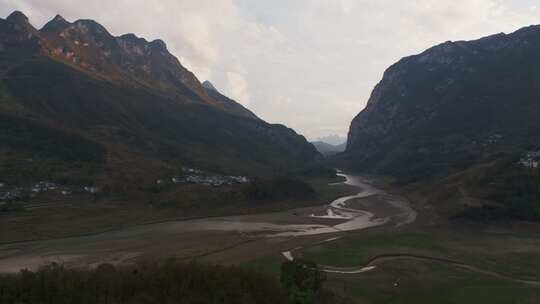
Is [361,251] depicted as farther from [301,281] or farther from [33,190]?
[33,190]

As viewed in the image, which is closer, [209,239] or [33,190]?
[209,239]

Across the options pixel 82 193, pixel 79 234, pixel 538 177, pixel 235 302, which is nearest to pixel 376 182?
pixel 538 177

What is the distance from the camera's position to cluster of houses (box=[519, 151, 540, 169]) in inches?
4429

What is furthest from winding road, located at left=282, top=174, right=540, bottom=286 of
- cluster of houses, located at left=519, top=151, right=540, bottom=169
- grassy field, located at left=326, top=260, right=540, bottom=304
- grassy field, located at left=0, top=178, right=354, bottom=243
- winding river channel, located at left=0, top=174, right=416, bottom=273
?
cluster of houses, located at left=519, top=151, right=540, bottom=169

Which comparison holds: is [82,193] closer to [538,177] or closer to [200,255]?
[200,255]

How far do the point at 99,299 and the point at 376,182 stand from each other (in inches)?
6743

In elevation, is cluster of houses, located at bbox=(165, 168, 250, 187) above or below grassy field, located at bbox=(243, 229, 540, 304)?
above

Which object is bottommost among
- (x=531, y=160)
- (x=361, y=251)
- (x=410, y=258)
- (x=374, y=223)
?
(x=410, y=258)

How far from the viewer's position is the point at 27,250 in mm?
68375

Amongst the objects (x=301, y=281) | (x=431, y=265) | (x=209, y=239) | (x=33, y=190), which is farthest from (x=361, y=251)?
(x=33, y=190)

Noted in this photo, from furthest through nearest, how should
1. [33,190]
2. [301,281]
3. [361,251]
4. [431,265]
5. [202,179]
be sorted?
[202,179], [33,190], [361,251], [431,265], [301,281]

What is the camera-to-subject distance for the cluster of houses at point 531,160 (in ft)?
369

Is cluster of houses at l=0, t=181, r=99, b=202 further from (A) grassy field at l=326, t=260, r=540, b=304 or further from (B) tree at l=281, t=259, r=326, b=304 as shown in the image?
(B) tree at l=281, t=259, r=326, b=304

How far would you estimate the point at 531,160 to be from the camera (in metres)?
117
